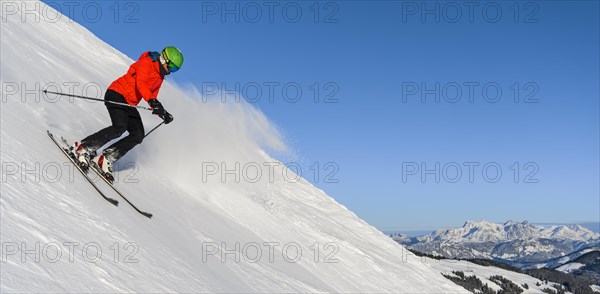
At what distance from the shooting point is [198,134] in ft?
53.0

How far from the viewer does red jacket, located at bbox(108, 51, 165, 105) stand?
28.0 ft

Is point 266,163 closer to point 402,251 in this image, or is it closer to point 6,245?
point 402,251

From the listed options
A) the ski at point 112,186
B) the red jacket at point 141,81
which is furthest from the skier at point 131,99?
the ski at point 112,186

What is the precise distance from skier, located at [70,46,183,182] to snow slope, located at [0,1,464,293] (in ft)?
2.14

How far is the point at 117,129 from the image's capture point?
875 centimetres

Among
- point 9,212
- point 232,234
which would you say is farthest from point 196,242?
point 9,212

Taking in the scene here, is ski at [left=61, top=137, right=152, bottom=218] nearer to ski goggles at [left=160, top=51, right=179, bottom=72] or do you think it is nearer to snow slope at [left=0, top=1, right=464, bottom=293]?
snow slope at [left=0, top=1, right=464, bottom=293]

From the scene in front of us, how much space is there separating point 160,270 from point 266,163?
15.1m

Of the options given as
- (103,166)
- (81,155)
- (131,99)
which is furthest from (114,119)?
(81,155)

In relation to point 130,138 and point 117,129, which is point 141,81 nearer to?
point 117,129

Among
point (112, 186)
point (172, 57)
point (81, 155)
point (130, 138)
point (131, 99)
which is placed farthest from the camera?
point (130, 138)

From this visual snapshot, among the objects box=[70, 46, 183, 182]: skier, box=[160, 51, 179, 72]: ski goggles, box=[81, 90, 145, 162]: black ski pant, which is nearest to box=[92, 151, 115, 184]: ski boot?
box=[70, 46, 183, 182]: skier

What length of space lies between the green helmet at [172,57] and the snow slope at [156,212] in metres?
2.51

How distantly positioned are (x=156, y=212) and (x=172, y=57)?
9.90 feet
